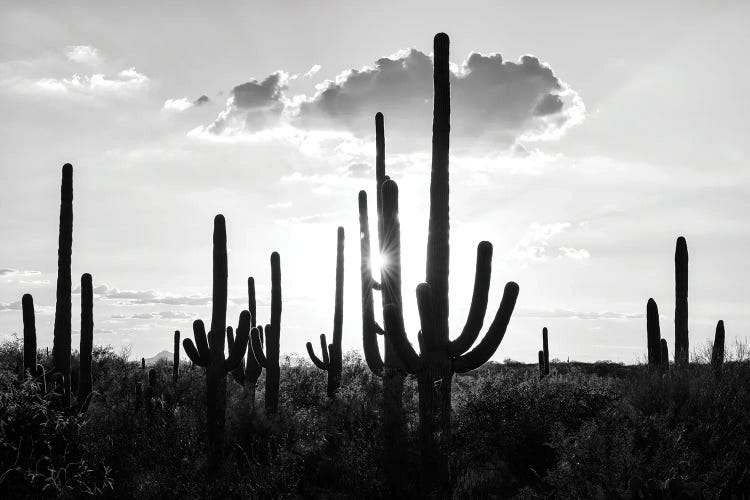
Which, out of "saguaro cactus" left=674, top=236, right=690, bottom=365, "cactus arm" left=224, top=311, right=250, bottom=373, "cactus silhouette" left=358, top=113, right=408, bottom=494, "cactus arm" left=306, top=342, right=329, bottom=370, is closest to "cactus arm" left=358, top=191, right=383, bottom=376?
"cactus silhouette" left=358, top=113, right=408, bottom=494

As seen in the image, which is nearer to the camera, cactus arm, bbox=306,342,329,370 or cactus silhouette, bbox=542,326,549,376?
cactus arm, bbox=306,342,329,370

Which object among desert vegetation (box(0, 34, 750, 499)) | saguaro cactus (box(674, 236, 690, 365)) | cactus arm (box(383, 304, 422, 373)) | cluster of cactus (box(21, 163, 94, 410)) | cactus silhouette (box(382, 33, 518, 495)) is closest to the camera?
desert vegetation (box(0, 34, 750, 499))

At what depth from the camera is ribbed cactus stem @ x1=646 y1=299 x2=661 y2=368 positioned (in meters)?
19.7

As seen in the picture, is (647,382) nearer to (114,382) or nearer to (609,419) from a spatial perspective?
(609,419)

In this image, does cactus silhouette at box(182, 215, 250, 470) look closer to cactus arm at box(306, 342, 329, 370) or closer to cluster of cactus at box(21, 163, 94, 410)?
cluster of cactus at box(21, 163, 94, 410)

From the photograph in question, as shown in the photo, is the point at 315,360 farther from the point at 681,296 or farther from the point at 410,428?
the point at 410,428

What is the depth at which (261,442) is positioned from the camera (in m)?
16.1

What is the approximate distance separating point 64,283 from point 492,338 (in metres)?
12.4

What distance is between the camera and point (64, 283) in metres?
19.7

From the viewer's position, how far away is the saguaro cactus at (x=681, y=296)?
68.2 ft

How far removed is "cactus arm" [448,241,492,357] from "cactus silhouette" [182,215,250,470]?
600cm

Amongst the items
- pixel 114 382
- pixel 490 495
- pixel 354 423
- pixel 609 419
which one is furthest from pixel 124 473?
pixel 114 382

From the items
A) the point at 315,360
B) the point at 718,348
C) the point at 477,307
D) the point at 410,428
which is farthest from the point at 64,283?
the point at 718,348

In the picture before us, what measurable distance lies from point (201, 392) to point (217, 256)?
5255 mm
